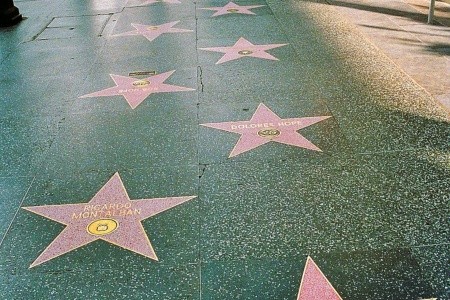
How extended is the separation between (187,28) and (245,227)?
500cm

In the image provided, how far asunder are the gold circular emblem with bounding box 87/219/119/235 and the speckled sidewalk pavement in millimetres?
11

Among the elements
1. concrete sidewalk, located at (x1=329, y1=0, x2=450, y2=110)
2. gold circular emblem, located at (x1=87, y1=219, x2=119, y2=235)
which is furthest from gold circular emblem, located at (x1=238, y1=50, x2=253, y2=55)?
gold circular emblem, located at (x1=87, y1=219, x2=119, y2=235)

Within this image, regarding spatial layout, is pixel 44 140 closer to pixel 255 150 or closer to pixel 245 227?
pixel 255 150

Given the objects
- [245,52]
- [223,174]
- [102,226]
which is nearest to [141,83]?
[245,52]

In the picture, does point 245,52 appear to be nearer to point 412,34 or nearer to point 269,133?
point 412,34

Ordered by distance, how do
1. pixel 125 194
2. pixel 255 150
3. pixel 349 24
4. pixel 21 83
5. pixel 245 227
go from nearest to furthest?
pixel 245 227 → pixel 125 194 → pixel 255 150 → pixel 21 83 → pixel 349 24

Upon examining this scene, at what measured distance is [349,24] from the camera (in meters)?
7.29

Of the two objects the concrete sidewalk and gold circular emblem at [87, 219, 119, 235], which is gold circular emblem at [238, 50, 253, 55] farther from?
gold circular emblem at [87, 219, 119, 235]

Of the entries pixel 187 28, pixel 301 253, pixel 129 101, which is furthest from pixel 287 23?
pixel 301 253

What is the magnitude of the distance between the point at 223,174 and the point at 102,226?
0.92 metres

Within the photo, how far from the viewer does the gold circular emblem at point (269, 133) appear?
4.08 meters

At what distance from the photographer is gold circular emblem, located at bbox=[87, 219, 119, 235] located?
3034mm

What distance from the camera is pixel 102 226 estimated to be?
309 cm

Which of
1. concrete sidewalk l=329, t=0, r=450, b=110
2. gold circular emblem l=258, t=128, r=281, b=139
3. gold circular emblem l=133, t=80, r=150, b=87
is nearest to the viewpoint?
gold circular emblem l=258, t=128, r=281, b=139
